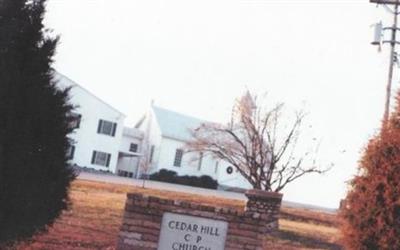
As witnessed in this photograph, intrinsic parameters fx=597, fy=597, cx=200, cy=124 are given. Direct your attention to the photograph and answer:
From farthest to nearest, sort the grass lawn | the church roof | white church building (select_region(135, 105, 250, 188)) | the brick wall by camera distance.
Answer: the church roof → white church building (select_region(135, 105, 250, 188)) → the grass lawn → the brick wall

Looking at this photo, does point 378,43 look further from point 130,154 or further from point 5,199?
point 130,154

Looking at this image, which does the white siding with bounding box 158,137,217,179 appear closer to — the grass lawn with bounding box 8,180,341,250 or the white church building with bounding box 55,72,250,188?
the white church building with bounding box 55,72,250,188

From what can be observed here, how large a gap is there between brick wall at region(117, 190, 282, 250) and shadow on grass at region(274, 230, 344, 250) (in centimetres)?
816

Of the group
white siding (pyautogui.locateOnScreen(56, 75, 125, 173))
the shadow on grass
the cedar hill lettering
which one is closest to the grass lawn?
the shadow on grass

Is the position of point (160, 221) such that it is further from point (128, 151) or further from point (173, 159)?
point (128, 151)

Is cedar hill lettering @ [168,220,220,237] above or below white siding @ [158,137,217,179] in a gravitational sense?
below

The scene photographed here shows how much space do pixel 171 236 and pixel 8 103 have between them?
10.9 feet

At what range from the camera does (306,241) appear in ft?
60.8

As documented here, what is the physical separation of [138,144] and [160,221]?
49.3m

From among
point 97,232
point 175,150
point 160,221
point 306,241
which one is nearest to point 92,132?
point 175,150

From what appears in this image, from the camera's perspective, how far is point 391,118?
36.0ft

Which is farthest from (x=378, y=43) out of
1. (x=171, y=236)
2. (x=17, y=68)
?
(x=17, y=68)

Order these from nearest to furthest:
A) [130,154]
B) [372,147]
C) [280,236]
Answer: [372,147] < [280,236] < [130,154]

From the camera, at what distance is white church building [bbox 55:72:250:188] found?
49719mm
